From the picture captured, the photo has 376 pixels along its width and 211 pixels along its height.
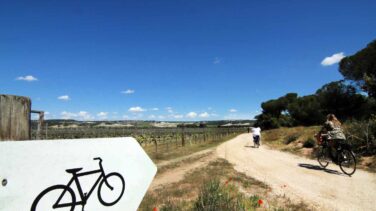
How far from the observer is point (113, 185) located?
69.4 inches

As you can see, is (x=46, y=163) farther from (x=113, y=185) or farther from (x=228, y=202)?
(x=228, y=202)

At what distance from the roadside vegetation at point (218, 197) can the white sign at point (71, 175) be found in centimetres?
198

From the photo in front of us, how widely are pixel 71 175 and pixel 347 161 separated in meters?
9.28

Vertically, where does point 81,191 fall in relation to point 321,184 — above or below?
above

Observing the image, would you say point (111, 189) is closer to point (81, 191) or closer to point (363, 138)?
point (81, 191)

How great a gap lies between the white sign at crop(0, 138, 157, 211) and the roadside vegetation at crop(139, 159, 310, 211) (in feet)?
6.49

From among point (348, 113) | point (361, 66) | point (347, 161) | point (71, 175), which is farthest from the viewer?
point (348, 113)

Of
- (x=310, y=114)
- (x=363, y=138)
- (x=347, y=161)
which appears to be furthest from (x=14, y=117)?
(x=310, y=114)

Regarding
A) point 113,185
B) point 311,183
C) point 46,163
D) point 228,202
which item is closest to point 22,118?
point 46,163

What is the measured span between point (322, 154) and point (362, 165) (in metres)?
1.50

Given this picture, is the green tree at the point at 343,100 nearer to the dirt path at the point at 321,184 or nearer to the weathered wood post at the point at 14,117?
the dirt path at the point at 321,184

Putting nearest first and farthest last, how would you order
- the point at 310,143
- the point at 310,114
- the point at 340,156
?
1. the point at 340,156
2. the point at 310,143
3. the point at 310,114

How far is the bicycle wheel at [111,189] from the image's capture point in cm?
167

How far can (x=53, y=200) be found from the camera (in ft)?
4.54
